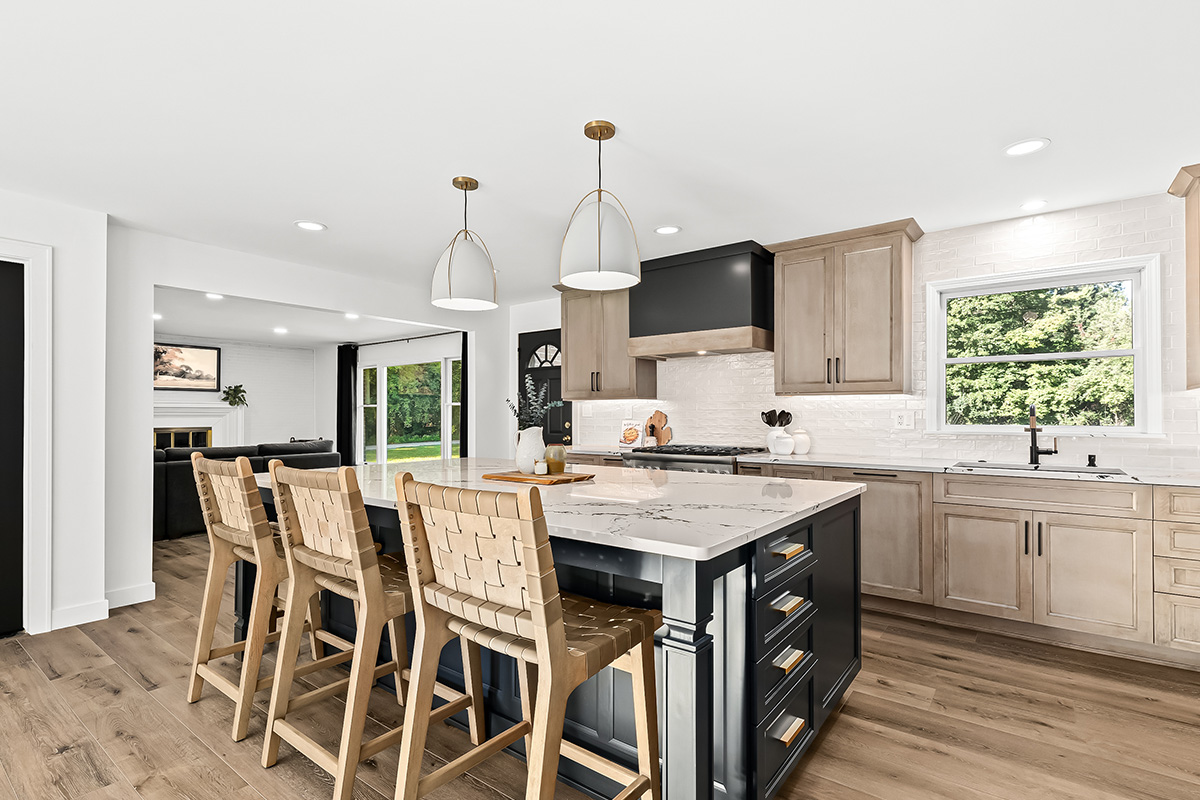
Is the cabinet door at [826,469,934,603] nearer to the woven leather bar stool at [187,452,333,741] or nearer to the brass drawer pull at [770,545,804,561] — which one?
the brass drawer pull at [770,545,804,561]

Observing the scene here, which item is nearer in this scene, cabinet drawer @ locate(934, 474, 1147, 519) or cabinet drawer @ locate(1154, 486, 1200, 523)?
cabinet drawer @ locate(1154, 486, 1200, 523)

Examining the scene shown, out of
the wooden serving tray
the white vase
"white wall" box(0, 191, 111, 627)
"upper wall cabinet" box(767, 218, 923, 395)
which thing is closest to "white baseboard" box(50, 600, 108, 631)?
"white wall" box(0, 191, 111, 627)

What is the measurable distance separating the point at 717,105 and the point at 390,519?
77.5 inches

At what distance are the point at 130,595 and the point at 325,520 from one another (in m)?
2.90

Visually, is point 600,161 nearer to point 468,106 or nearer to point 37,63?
point 468,106

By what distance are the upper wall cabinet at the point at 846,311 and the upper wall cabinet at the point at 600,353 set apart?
1247 millimetres

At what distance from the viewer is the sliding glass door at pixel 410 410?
7.82 metres

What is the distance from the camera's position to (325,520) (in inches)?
74.4

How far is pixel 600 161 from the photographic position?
9.28 ft

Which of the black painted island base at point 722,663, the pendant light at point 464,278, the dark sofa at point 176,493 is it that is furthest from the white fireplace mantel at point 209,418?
the black painted island base at point 722,663

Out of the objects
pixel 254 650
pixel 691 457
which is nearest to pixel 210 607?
pixel 254 650

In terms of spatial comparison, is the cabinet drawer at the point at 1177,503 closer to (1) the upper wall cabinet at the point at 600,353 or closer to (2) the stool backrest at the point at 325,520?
(1) the upper wall cabinet at the point at 600,353

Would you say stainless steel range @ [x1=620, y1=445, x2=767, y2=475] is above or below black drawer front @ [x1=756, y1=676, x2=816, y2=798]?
above

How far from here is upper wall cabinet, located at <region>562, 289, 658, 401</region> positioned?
511 cm
